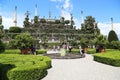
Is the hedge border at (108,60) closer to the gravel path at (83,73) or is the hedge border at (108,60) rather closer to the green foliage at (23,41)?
the gravel path at (83,73)

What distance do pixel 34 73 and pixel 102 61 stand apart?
37.7ft

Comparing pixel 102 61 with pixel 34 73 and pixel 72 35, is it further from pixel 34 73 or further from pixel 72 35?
pixel 72 35

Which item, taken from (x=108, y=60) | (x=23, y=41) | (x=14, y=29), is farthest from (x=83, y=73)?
(x=14, y=29)

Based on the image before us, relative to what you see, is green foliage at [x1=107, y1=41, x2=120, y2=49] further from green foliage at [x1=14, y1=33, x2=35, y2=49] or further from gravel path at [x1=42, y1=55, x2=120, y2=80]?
gravel path at [x1=42, y1=55, x2=120, y2=80]

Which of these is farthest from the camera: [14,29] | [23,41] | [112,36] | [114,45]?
[14,29]

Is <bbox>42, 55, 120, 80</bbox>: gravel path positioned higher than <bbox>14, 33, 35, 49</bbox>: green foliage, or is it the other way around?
<bbox>14, 33, 35, 49</bbox>: green foliage

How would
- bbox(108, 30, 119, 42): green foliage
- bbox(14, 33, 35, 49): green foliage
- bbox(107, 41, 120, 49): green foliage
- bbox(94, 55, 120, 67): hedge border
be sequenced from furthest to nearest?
bbox(108, 30, 119, 42): green foliage, bbox(107, 41, 120, 49): green foliage, bbox(14, 33, 35, 49): green foliage, bbox(94, 55, 120, 67): hedge border

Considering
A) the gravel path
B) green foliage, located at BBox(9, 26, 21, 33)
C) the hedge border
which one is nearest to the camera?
the gravel path

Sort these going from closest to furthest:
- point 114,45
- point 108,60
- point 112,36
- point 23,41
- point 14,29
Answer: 1. point 108,60
2. point 23,41
3. point 114,45
4. point 112,36
5. point 14,29

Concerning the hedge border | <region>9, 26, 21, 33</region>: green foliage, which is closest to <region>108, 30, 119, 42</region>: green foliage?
the hedge border

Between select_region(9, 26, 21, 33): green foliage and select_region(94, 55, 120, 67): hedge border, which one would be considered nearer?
select_region(94, 55, 120, 67): hedge border

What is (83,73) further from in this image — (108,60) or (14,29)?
(14,29)

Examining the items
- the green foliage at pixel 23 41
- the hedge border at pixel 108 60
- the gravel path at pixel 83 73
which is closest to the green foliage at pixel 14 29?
the green foliage at pixel 23 41

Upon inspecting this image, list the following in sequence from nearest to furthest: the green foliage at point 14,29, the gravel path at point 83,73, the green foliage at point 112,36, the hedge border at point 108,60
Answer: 1. the gravel path at point 83,73
2. the hedge border at point 108,60
3. the green foliage at point 112,36
4. the green foliage at point 14,29
